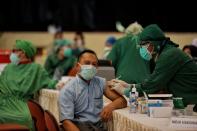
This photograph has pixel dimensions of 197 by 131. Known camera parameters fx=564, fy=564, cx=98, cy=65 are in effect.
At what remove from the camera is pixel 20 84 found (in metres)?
5.80

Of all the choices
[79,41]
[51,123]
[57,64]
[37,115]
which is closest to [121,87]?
[51,123]

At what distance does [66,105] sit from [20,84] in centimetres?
129

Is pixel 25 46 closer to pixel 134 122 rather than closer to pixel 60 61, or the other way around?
pixel 134 122

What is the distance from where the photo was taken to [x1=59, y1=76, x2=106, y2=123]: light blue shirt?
464cm

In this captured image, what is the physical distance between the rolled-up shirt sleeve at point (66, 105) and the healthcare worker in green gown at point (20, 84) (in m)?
0.78

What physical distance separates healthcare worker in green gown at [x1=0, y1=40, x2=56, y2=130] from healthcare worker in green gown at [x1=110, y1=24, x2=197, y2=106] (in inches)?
54.2

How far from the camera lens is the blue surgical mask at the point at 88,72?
4719 millimetres

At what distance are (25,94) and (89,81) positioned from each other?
1210 mm

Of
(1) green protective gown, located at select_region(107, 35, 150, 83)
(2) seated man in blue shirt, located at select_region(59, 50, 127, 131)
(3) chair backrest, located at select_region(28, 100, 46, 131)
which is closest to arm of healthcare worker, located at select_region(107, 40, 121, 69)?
(1) green protective gown, located at select_region(107, 35, 150, 83)

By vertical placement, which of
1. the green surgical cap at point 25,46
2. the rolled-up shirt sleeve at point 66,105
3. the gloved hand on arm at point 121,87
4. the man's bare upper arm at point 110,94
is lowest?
the rolled-up shirt sleeve at point 66,105

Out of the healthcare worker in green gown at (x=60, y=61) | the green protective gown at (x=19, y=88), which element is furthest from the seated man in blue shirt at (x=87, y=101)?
the healthcare worker in green gown at (x=60, y=61)

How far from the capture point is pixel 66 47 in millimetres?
9227

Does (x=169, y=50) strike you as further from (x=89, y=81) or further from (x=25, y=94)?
(x=25, y=94)

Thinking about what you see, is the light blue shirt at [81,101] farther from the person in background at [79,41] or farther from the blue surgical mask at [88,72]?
the person in background at [79,41]
